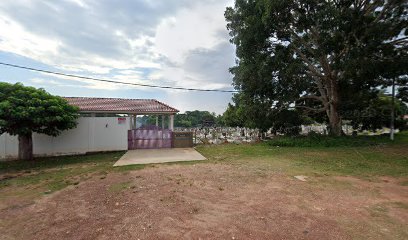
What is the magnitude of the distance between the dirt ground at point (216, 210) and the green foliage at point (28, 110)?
523cm

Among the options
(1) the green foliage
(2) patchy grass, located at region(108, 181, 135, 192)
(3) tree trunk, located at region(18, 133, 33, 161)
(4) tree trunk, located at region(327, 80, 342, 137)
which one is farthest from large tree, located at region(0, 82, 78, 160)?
(4) tree trunk, located at region(327, 80, 342, 137)

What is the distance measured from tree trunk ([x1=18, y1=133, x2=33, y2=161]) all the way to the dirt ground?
712 centimetres

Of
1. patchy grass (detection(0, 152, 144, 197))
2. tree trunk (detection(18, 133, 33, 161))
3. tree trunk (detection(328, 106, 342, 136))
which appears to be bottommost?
patchy grass (detection(0, 152, 144, 197))

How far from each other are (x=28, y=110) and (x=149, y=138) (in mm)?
6660

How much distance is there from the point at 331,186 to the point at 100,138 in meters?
12.2

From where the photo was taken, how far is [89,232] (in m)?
3.57

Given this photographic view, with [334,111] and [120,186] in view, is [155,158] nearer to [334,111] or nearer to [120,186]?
[120,186]

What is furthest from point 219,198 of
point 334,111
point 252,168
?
point 334,111

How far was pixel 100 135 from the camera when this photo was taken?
13.0 m

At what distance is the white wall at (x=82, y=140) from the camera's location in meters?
11.4

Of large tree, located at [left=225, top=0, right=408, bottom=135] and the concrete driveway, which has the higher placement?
large tree, located at [left=225, top=0, right=408, bottom=135]

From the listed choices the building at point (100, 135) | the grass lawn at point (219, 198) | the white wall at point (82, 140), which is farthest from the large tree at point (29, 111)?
the grass lawn at point (219, 198)

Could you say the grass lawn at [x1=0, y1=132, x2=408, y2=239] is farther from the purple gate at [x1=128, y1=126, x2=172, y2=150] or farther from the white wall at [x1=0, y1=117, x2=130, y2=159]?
the purple gate at [x1=128, y1=126, x2=172, y2=150]

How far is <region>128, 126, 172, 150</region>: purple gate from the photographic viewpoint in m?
14.0
